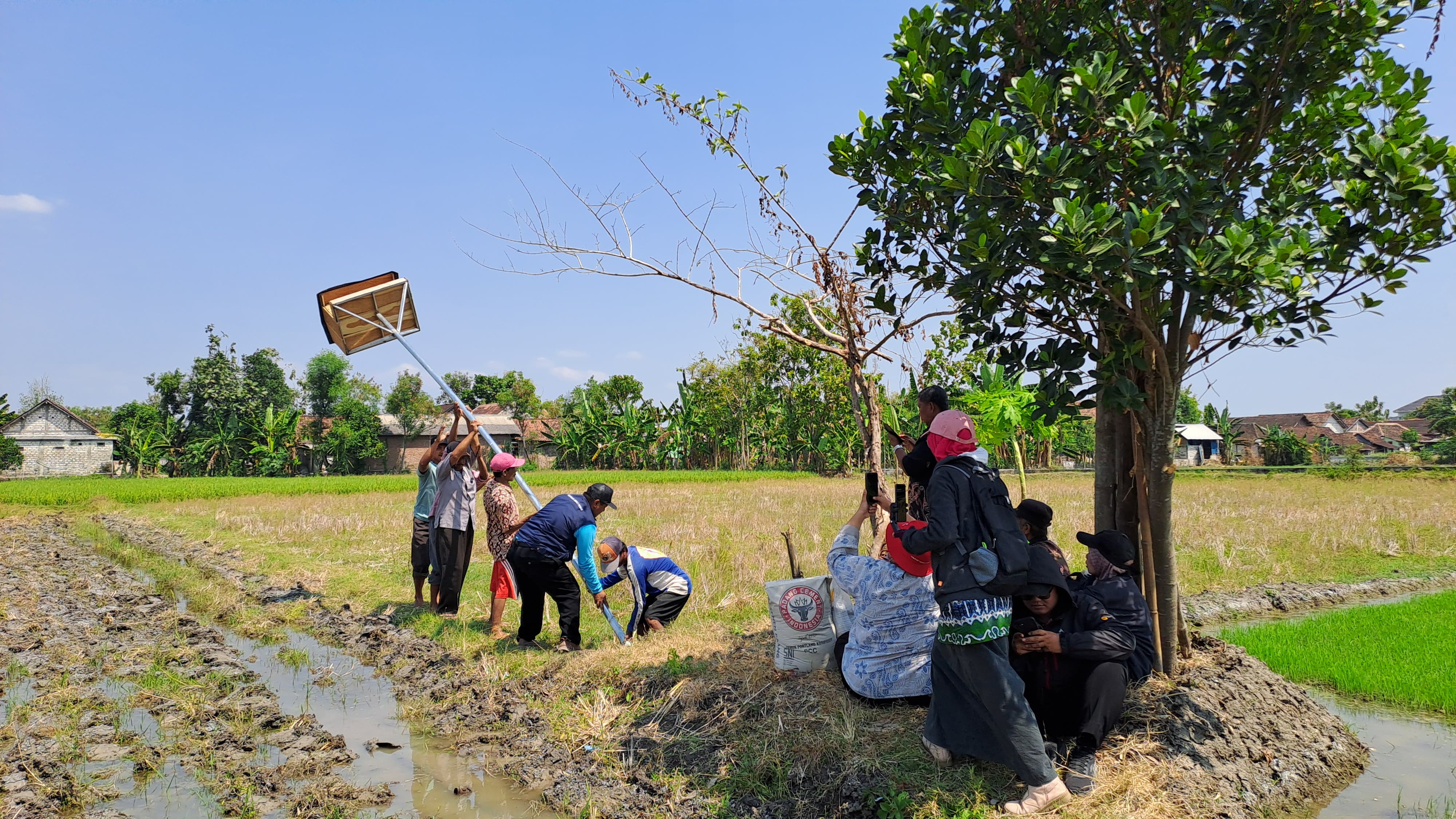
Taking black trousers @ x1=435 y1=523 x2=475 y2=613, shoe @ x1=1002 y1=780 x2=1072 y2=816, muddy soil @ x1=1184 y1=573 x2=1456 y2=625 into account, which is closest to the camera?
shoe @ x1=1002 y1=780 x2=1072 y2=816

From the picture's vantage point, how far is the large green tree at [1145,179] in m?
3.92

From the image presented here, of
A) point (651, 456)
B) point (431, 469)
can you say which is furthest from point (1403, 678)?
point (651, 456)

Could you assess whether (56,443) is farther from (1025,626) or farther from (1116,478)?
(1025,626)

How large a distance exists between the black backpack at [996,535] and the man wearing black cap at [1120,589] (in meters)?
0.96

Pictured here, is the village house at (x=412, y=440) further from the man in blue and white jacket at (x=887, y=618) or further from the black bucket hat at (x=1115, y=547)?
the black bucket hat at (x=1115, y=547)

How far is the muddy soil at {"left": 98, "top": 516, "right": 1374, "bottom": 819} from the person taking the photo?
4309mm

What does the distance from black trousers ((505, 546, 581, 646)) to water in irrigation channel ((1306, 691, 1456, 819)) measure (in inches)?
200

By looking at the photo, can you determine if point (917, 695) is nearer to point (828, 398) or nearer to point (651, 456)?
point (828, 398)

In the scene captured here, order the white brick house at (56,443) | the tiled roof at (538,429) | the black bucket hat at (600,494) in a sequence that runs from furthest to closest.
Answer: the tiled roof at (538,429) → the white brick house at (56,443) → the black bucket hat at (600,494)

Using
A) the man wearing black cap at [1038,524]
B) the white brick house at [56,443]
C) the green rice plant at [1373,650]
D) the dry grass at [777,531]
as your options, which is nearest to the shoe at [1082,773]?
the man wearing black cap at [1038,524]

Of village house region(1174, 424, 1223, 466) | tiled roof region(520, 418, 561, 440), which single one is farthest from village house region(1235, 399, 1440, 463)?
tiled roof region(520, 418, 561, 440)

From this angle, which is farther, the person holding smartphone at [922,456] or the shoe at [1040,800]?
the person holding smartphone at [922,456]

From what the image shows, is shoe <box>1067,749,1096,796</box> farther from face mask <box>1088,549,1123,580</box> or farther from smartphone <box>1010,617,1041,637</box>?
face mask <box>1088,549,1123,580</box>

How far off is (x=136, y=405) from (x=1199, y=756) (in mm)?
53992
